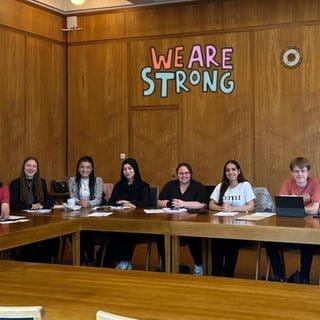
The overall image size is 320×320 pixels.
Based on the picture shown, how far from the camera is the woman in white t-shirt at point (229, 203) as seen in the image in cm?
495

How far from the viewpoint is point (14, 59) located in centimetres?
734

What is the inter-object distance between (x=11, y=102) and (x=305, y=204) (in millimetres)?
4304

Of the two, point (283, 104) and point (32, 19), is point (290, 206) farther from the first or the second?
point (32, 19)

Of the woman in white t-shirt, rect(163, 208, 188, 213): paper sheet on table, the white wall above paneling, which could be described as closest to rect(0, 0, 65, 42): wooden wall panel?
the white wall above paneling

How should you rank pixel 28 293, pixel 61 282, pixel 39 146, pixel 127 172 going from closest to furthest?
pixel 28 293, pixel 61 282, pixel 127 172, pixel 39 146

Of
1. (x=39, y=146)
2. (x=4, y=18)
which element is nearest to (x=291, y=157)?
(x=39, y=146)

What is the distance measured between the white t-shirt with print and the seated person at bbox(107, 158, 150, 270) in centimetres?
83

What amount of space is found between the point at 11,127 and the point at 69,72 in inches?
60.6

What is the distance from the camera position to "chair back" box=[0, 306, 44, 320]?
1749mm

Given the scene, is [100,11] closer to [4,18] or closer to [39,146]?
[4,18]

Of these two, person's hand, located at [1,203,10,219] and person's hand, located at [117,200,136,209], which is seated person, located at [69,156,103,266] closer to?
person's hand, located at [117,200,136,209]

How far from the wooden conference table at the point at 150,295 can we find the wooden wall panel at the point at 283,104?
4.79 meters

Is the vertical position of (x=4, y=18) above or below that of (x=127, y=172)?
above

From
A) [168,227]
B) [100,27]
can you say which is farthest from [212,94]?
[168,227]
